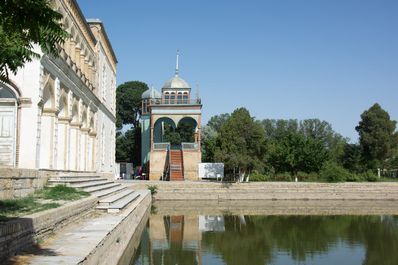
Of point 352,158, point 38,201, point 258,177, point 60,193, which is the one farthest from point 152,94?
point 38,201

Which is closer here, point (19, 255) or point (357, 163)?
point (19, 255)

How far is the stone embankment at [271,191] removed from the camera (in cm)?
3522

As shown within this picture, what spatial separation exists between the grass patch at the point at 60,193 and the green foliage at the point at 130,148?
42.0 metres

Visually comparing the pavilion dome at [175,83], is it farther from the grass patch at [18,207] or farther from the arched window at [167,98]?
the grass patch at [18,207]

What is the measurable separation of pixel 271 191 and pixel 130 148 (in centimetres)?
2730

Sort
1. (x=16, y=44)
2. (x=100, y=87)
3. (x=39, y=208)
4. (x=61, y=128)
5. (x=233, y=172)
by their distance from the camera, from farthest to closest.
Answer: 1. (x=233, y=172)
2. (x=100, y=87)
3. (x=61, y=128)
4. (x=39, y=208)
5. (x=16, y=44)

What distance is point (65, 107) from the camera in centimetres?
2359

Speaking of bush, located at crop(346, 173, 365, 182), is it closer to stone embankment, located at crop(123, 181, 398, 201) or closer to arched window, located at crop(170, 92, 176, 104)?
stone embankment, located at crop(123, 181, 398, 201)

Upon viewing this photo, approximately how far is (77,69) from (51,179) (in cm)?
1078

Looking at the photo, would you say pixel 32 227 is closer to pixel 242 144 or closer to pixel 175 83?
pixel 242 144

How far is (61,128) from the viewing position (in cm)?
2319

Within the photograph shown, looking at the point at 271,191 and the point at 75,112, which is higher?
the point at 75,112

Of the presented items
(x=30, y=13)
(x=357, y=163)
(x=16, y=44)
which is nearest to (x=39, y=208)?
(x=16, y=44)

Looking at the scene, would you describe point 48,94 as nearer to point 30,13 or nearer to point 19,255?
point 19,255
